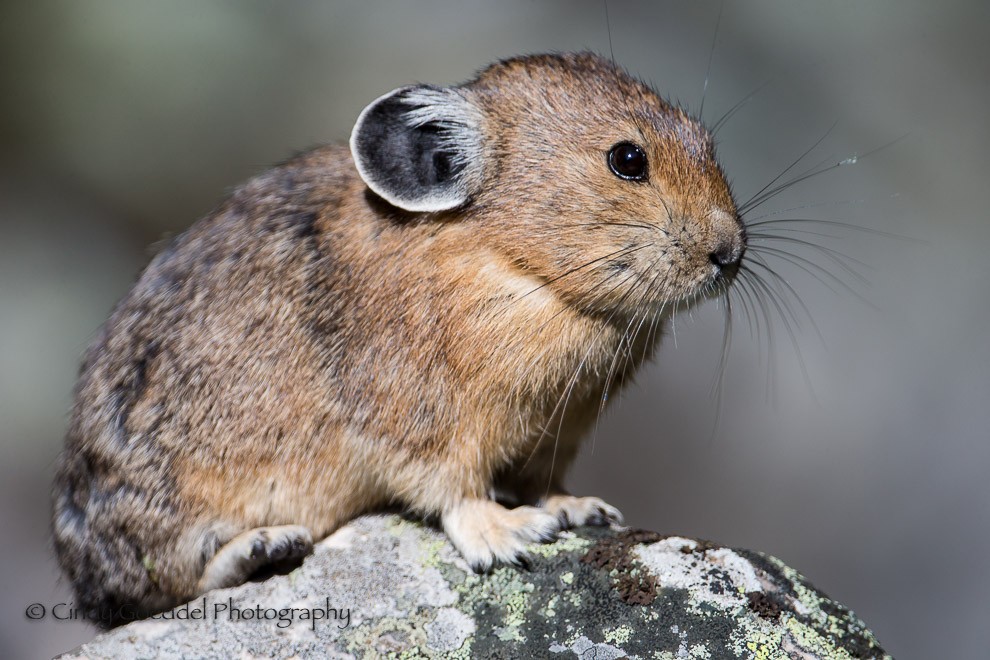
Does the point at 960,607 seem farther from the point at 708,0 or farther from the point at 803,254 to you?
the point at 708,0

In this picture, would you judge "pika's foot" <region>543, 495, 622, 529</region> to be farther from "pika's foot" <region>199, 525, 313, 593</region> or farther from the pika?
"pika's foot" <region>199, 525, 313, 593</region>

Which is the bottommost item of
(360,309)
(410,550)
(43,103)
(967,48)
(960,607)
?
(960,607)

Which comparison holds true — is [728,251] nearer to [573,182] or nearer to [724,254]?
[724,254]

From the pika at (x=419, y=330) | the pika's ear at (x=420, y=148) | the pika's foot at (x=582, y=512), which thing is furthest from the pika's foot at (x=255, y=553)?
the pika's ear at (x=420, y=148)

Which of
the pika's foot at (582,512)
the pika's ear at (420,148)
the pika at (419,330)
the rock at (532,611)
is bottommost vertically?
the rock at (532,611)

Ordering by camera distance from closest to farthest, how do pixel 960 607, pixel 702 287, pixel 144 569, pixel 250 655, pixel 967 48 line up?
pixel 250 655 → pixel 702 287 → pixel 144 569 → pixel 960 607 → pixel 967 48

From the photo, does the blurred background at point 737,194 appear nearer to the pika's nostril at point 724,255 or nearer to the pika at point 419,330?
the pika at point 419,330

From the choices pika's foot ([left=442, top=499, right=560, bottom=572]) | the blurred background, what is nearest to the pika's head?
pika's foot ([left=442, top=499, right=560, bottom=572])

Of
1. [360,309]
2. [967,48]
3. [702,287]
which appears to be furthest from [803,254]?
[360,309]

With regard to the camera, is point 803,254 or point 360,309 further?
point 803,254
